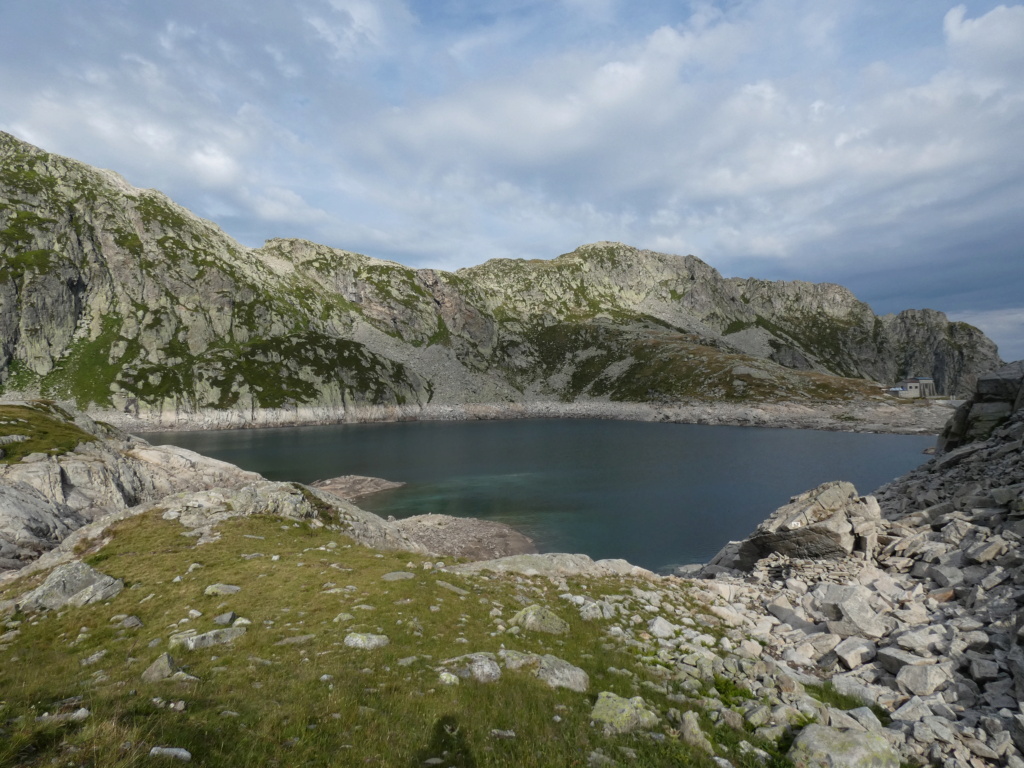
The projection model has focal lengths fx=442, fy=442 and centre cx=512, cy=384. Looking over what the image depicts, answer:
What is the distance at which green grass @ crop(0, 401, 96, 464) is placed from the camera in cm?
3825

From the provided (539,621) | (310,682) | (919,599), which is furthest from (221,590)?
(919,599)

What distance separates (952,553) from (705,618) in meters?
12.4

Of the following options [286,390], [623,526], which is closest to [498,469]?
[623,526]

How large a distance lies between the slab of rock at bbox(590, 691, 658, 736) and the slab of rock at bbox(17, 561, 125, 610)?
19.2m

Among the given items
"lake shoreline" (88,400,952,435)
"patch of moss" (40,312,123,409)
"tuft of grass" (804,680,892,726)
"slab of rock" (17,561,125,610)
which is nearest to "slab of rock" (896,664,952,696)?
"tuft of grass" (804,680,892,726)

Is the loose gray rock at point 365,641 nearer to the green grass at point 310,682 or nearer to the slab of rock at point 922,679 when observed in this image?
the green grass at point 310,682

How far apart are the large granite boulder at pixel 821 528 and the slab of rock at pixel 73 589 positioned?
33.0 m

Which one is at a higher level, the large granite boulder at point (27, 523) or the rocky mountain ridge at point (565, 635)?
the rocky mountain ridge at point (565, 635)

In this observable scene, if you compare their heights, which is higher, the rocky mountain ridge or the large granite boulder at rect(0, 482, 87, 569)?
the rocky mountain ridge

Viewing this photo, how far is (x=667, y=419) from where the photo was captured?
180250 millimetres

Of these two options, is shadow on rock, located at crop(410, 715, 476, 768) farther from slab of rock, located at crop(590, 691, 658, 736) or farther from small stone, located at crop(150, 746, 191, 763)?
small stone, located at crop(150, 746, 191, 763)

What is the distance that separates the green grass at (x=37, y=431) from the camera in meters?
38.2

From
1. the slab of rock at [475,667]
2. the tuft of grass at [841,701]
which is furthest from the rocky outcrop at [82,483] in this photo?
the tuft of grass at [841,701]

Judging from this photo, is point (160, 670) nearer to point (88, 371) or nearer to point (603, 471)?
point (603, 471)
